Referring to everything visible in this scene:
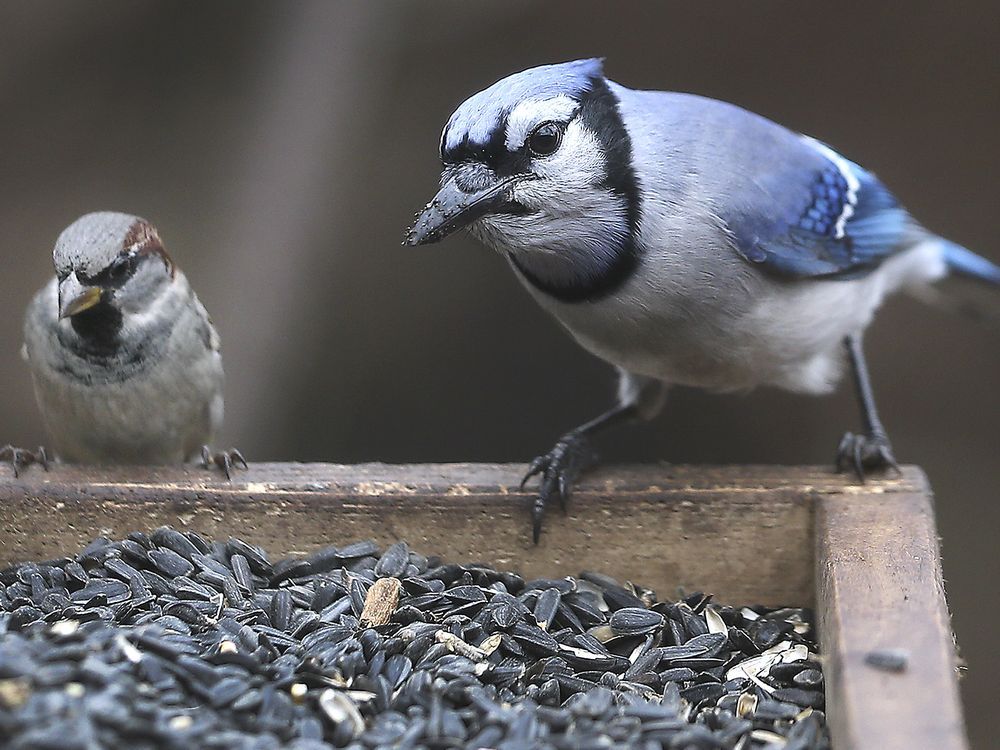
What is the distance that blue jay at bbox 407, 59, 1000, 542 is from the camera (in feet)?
8.87

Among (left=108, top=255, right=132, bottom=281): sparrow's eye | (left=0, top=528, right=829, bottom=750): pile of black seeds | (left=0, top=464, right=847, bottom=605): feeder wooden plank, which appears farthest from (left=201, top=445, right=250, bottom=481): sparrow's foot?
(left=108, top=255, right=132, bottom=281): sparrow's eye

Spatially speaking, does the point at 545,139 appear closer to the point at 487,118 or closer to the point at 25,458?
the point at 487,118

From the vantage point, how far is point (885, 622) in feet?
7.78

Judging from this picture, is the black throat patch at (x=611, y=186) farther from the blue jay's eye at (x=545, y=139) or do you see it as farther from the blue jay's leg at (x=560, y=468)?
the blue jay's leg at (x=560, y=468)

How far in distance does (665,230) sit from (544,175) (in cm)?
38

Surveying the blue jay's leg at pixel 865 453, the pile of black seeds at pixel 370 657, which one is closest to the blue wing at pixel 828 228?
the blue jay's leg at pixel 865 453

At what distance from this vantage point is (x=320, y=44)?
17.1 ft

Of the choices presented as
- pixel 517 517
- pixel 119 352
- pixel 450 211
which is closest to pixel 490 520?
pixel 517 517

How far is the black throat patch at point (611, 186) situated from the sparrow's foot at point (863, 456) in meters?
0.68

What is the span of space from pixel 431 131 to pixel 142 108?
1314 millimetres

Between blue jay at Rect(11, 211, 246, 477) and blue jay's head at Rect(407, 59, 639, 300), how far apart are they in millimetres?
880

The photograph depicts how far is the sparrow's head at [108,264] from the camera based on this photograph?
311 centimetres

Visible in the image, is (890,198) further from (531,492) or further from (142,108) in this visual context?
(142,108)

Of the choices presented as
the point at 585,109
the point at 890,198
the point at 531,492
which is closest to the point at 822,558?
the point at 531,492
